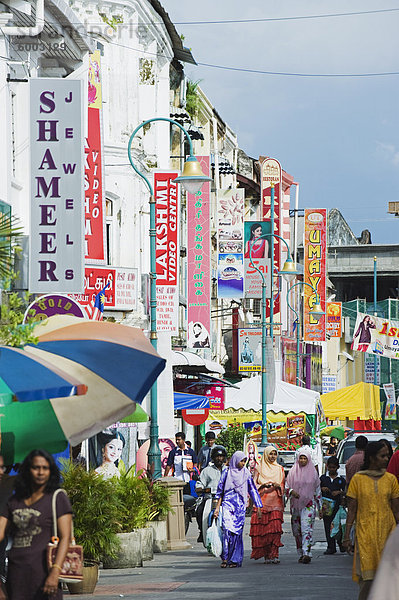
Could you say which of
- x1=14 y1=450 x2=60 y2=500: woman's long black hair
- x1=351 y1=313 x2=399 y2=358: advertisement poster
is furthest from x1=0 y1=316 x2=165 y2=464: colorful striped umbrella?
x1=351 y1=313 x2=399 y2=358: advertisement poster

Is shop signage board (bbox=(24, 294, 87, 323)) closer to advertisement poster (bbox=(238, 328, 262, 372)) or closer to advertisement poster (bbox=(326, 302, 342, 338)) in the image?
advertisement poster (bbox=(238, 328, 262, 372))

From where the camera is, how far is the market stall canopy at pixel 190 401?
3328cm

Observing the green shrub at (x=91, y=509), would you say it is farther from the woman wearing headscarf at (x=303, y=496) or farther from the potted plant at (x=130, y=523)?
the woman wearing headscarf at (x=303, y=496)

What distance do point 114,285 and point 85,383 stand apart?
657 inches

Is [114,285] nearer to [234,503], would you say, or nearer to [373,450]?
[234,503]

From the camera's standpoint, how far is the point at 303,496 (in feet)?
61.5

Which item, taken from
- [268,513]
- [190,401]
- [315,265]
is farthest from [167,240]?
[315,265]

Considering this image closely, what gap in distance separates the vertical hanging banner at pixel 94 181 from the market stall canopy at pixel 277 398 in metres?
14.5

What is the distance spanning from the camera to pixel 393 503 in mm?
11625

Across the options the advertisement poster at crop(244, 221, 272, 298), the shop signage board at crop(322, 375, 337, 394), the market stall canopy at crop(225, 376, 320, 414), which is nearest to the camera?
the market stall canopy at crop(225, 376, 320, 414)

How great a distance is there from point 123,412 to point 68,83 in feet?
31.8

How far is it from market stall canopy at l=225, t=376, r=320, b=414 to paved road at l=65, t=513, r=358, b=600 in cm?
1754

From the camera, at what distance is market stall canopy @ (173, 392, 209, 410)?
33.3 m

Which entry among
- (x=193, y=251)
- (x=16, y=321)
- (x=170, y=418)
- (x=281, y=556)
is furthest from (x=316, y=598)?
(x=193, y=251)
